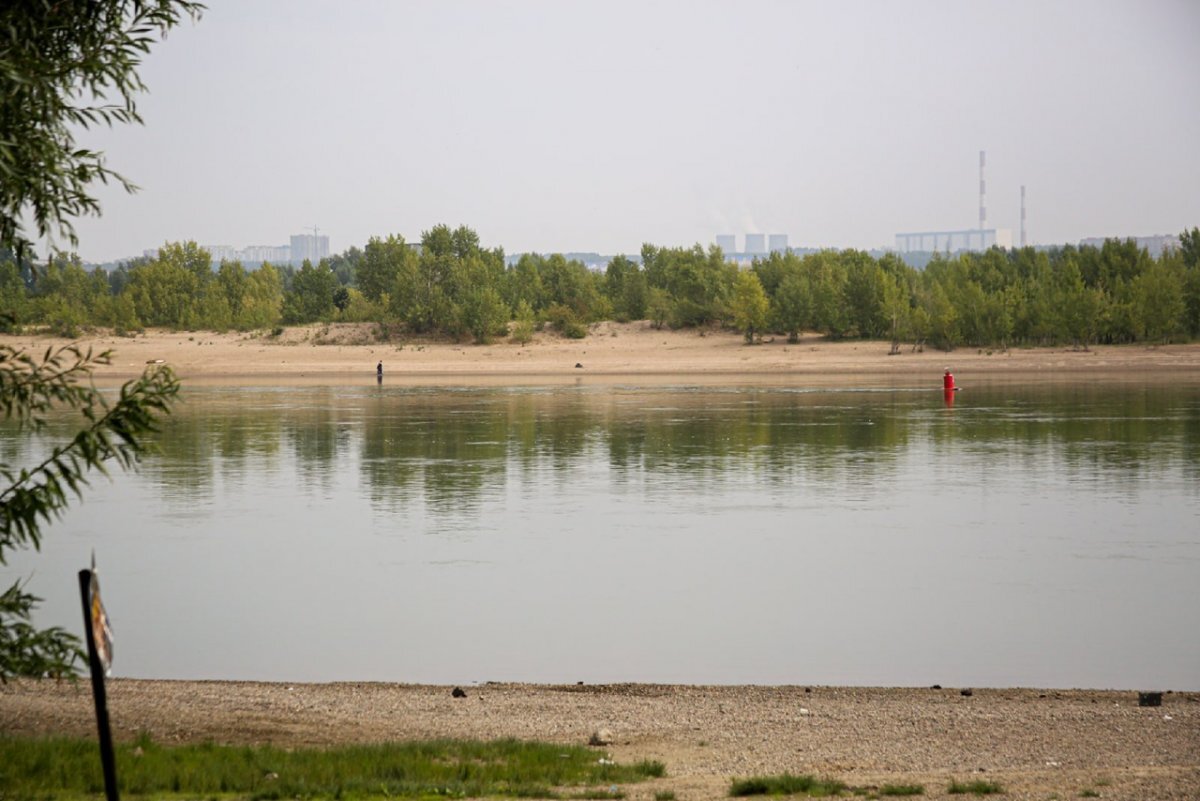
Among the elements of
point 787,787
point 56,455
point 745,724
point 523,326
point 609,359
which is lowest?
point 745,724

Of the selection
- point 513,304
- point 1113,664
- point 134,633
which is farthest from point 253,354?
point 1113,664

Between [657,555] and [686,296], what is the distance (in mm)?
86288


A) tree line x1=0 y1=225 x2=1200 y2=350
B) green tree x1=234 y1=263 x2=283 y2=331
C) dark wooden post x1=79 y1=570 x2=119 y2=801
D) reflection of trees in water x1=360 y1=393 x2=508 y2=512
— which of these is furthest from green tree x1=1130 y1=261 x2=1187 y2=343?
Result: dark wooden post x1=79 y1=570 x2=119 y2=801

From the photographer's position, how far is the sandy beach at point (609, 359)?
85.0 meters

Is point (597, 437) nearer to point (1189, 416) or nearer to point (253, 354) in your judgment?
point (1189, 416)

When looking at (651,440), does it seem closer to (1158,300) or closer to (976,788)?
(976,788)

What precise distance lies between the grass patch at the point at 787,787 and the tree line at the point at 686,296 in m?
84.1

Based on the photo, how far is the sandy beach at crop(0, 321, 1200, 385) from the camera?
8500 cm

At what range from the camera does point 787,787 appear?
11.4 metres

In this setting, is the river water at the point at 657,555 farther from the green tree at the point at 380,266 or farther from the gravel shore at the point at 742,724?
the green tree at the point at 380,266

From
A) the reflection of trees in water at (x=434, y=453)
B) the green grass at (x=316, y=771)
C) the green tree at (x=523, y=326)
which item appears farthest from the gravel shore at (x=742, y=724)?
the green tree at (x=523, y=326)

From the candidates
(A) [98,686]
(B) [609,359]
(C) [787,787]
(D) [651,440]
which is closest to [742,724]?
(C) [787,787]

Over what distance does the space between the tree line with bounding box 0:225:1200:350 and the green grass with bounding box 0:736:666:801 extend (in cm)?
8401

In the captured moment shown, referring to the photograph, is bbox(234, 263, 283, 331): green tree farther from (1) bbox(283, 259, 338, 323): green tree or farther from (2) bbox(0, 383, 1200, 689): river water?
(2) bbox(0, 383, 1200, 689): river water
